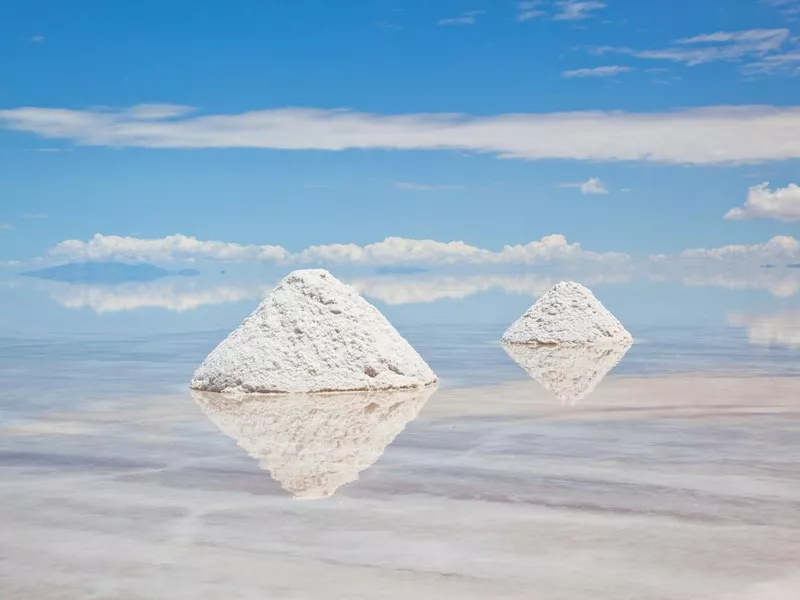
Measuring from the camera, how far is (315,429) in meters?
11.3

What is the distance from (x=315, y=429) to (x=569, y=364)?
819cm

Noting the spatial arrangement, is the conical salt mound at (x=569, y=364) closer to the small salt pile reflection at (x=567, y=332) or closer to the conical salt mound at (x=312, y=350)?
the small salt pile reflection at (x=567, y=332)

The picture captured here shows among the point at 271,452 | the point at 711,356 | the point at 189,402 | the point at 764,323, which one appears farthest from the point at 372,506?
the point at 764,323

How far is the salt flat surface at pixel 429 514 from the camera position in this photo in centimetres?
602

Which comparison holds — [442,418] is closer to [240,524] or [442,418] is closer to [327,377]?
[327,377]

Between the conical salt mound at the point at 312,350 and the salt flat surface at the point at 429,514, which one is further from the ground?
the conical salt mound at the point at 312,350

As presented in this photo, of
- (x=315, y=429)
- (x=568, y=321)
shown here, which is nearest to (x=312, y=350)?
(x=315, y=429)

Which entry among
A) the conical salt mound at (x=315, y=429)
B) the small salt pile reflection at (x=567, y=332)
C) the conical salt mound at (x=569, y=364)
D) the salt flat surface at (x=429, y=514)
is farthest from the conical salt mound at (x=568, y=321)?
the salt flat surface at (x=429, y=514)

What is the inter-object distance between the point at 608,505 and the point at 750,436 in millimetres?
3923

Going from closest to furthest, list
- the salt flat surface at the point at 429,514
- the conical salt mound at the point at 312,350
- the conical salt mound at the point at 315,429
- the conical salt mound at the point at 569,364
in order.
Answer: the salt flat surface at the point at 429,514, the conical salt mound at the point at 315,429, the conical salt mound at the point at 312,350, the conical salt mound at the point at 569,364

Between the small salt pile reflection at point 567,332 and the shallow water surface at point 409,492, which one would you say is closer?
the shallow water surface at point 409,492

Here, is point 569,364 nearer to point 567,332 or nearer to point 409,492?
point 567,332

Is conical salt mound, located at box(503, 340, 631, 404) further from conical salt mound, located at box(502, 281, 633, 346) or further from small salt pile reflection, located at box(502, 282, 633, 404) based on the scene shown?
conical salt mound, located at box(502, 281, 633, 346)

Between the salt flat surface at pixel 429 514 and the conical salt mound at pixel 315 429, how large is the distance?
0.15 metres
